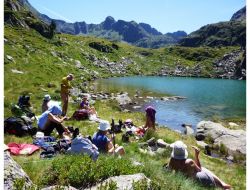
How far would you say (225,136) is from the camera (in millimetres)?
24516

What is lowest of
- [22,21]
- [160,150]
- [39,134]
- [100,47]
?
[160,150]

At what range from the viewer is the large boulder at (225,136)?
22439 millimetres

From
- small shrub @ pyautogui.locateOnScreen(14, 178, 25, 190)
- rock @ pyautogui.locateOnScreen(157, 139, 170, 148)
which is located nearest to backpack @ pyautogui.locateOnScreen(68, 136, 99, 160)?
small shrub @ pyautogui.locateOnScreen(14, 178, 25, 190)

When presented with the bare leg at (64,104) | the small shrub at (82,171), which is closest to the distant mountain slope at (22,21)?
the bare leg at (64,104)

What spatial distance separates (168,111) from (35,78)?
16162mm

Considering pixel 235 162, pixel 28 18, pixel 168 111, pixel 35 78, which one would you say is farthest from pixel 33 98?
pixel 28 18

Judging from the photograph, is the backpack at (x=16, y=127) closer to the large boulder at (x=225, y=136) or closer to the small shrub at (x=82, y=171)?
the small shrub at (x=82, y=171)

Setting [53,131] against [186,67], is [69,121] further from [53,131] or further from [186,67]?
[186,67]

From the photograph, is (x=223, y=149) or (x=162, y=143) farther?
(x=223, y=149)

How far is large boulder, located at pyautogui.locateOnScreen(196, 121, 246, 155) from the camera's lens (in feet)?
73.6

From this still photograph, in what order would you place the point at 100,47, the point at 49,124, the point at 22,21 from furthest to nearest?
1. the point at 100,47
2. the point at 22,21
3. the point at 49,124

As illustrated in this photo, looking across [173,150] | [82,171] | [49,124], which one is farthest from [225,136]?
[82,171]

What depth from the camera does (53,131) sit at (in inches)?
711

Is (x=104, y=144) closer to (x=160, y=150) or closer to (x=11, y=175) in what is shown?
(x=160, y=150)
